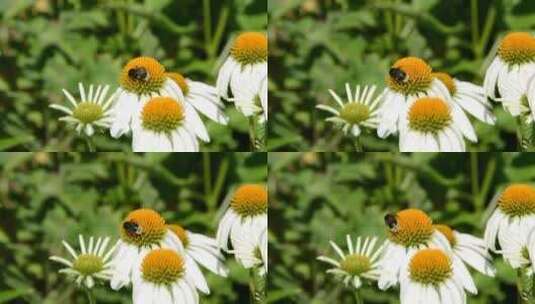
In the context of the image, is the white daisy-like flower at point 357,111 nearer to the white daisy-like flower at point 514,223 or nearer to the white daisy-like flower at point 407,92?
the white daisy-like flower at point 407,92

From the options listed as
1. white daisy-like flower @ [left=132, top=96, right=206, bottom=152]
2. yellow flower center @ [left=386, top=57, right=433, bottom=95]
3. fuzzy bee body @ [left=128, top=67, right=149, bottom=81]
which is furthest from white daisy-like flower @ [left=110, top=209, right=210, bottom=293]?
yellow flower center @ [left=386, top=57, right=433, bottom=95]

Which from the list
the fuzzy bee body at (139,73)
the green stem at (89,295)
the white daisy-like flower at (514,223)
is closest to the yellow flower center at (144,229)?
the green stem at (89,295)

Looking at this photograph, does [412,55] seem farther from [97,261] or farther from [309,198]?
[97,261]

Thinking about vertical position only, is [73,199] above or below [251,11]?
below

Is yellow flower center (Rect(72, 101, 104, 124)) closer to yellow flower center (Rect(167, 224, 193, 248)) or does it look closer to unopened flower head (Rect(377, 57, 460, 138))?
yellow flower center (Rect(167, 224, 193, 248))

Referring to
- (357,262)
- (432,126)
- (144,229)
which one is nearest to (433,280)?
(357,262)

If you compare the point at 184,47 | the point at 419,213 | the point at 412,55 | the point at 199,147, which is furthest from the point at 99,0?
the point at 419,213
